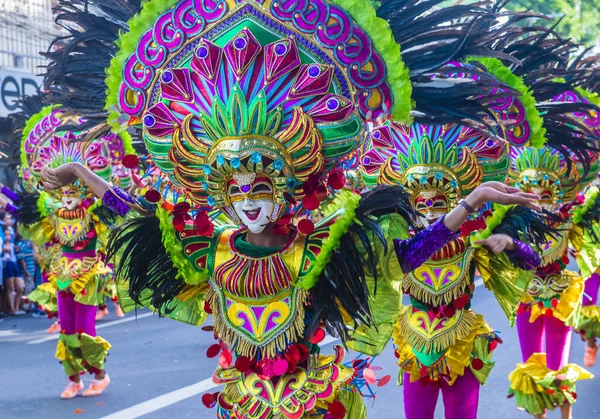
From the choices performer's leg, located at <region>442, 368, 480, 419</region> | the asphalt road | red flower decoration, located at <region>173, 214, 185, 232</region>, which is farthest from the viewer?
the asphalt road

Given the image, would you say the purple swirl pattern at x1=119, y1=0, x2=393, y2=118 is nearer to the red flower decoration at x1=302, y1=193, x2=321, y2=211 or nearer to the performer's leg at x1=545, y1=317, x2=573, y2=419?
the red flower decoration at x1=302, y1=193, x2=321, y2=211

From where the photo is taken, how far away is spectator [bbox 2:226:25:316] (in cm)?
1151

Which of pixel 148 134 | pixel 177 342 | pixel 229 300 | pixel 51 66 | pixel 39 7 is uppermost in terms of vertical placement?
pixel 39 7

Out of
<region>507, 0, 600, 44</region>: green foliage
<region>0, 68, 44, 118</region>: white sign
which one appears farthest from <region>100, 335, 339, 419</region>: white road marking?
<region>507, 0, 600, 44</region>: green foliage

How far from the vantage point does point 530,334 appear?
6.35 meters

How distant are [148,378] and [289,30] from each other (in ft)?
17.3

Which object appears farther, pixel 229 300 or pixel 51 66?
pixel 51 66

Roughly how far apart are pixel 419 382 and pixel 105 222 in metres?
3.44

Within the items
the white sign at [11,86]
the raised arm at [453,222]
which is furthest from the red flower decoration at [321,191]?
the white sign at [11,86]

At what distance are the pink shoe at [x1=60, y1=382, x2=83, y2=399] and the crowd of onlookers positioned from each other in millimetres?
4165

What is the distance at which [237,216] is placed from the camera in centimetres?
360

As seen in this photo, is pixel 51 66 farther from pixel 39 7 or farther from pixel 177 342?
pixel 39 7

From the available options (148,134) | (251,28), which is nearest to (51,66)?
(148,134)

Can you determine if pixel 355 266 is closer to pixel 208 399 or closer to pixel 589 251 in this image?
pixel 208 399
